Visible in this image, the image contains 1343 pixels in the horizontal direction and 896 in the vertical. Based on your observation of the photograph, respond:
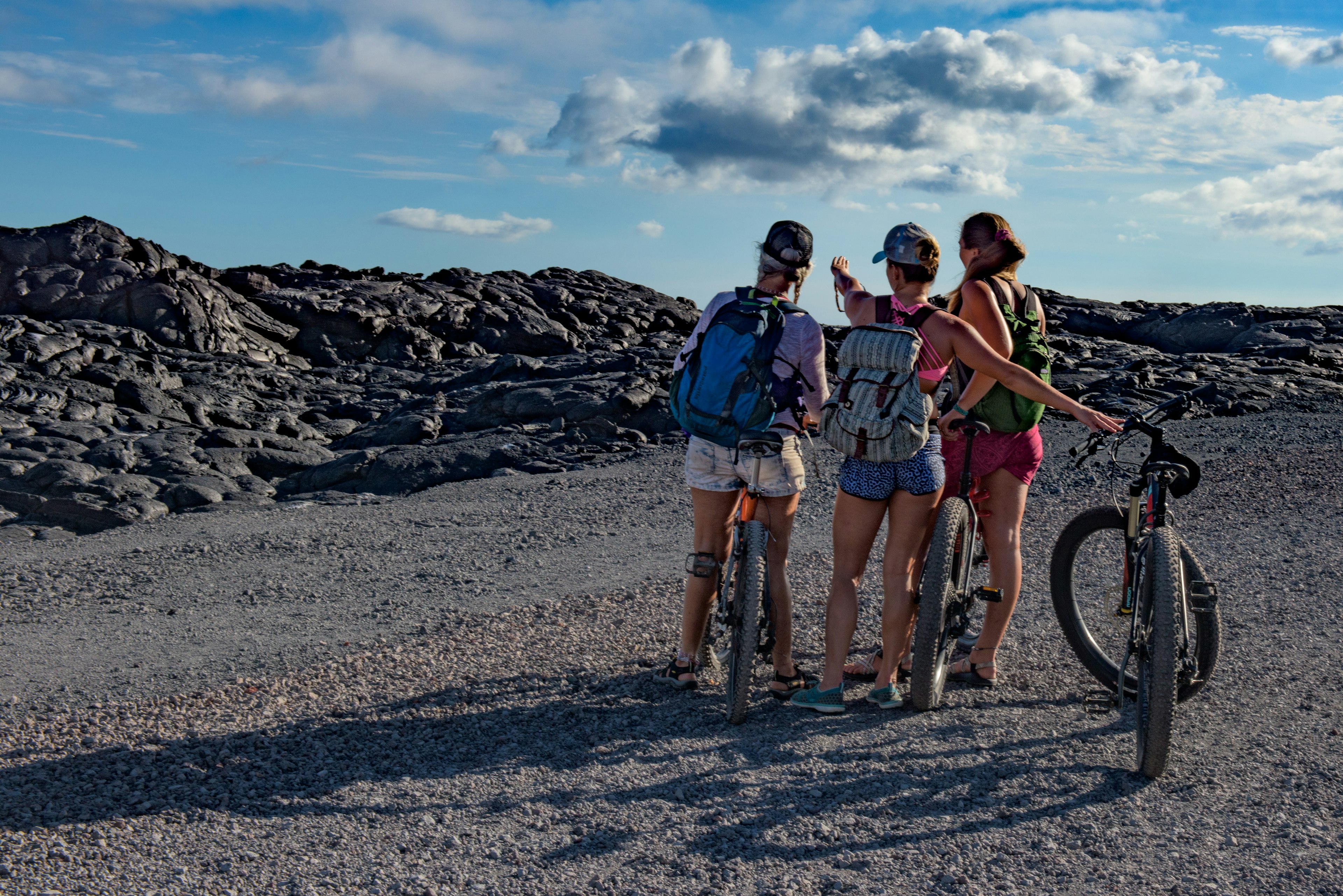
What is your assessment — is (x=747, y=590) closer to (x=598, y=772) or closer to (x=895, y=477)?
(x=895, y=477)

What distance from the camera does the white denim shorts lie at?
445 cm

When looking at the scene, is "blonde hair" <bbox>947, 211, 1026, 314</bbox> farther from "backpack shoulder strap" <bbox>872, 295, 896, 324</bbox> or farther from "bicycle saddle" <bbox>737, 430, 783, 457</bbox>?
"bicycle saddle" <bbox>737, 430, 783, 457</bbox>

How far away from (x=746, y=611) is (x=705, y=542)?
516 mm

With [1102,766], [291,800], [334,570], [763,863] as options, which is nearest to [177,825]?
[291,800]

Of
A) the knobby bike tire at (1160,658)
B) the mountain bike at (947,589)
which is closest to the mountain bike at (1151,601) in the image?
the knobby bike tire at (1160,658)

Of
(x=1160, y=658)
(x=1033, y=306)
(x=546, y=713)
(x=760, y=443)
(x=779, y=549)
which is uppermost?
(x=1033, y=306)

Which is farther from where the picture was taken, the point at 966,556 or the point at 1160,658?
the point at 966,556

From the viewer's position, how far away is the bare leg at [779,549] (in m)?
4.56

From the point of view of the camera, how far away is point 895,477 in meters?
4.38

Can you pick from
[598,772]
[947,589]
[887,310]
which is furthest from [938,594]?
[598,772]

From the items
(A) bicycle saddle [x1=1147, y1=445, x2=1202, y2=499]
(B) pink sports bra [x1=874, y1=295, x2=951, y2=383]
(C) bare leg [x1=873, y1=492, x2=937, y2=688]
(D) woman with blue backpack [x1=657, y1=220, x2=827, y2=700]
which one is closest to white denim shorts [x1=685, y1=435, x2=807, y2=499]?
(D) woman with blue backpack [x1=657, y1=220, x2=827, y2=700]

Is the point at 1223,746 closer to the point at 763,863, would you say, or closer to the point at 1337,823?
the point at 1337,823

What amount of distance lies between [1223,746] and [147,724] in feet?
16.6

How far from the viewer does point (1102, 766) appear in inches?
163
